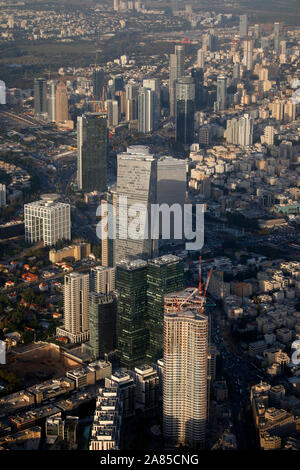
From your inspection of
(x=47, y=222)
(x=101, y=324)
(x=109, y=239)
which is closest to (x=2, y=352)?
(x=101, y=324)

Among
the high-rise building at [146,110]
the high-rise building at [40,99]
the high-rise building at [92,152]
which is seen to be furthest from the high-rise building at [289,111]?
the high-rise building at [92,152]

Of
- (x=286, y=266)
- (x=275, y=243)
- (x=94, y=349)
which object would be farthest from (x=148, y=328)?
(x=275, y=243)

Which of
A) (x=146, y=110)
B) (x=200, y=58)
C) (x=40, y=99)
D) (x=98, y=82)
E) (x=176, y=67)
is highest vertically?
(x=200, y=58)

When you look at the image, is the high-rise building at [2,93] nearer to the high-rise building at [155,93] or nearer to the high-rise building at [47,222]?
the high-rise building at [155,93]

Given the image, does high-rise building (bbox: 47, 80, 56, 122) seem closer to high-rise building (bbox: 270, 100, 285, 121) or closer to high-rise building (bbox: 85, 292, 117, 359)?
high-rise building (bbox: 270, 100, 285, 121)

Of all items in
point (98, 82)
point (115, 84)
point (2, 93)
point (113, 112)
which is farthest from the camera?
point (98, 82)

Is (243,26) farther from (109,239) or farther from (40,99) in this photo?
(109,239)

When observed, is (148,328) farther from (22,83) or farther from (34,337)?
(22,83)
